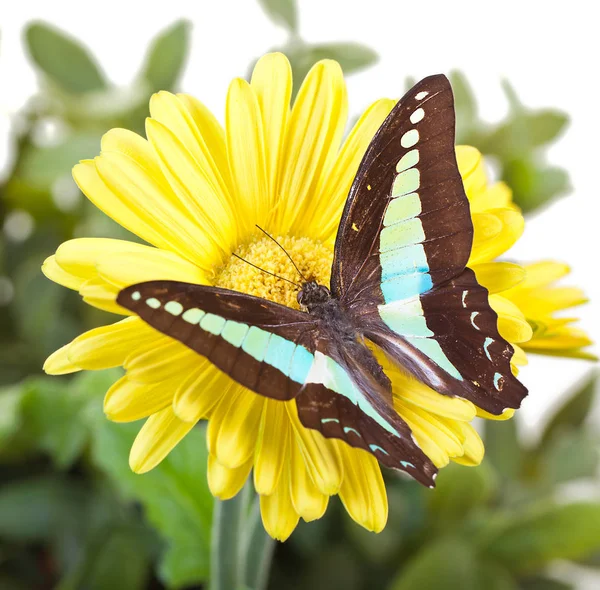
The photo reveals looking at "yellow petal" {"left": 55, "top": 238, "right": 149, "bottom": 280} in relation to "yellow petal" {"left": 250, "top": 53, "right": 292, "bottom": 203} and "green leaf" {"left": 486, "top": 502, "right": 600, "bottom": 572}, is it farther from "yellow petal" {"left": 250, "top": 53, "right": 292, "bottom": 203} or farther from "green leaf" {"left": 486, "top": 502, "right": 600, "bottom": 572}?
"green leaf" {"left": 486, "top": 502, "right": 600, "bottom": 572}

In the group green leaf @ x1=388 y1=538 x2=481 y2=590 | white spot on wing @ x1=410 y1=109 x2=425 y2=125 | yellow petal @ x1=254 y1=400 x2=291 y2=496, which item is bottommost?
green leaf @ x1=388 y1=538 x2=481 y2=590

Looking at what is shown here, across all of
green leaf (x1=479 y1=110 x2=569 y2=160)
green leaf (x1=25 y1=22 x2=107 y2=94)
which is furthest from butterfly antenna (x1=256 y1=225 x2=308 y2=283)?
green leaf (x1=25 y1=22 x2=107 y2=94)

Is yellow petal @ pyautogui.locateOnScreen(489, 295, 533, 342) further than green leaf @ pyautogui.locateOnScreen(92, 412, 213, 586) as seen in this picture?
No

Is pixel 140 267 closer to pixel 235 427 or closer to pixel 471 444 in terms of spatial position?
pixel 235 427

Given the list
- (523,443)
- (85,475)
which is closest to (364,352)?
(85,475)

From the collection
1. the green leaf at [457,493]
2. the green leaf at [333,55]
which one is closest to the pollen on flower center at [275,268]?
the green leaf at [333,55]
